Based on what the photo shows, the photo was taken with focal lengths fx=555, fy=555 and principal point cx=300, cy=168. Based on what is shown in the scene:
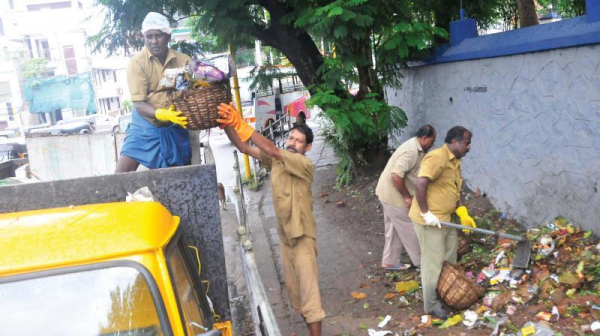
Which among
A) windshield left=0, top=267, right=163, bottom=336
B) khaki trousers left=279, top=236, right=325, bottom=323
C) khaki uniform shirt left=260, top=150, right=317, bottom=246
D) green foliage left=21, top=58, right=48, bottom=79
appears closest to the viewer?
windshield left=0, top=267, right=163, bottom=336

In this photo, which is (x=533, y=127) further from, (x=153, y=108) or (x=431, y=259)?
(x=153, y=108)

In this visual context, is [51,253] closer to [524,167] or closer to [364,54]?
[524,167]

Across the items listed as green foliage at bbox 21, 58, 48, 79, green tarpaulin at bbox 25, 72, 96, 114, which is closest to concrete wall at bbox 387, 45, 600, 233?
green tarpaulin at bbox 25, 72, 96, 114

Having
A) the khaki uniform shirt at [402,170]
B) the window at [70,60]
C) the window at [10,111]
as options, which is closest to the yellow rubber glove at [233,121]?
the khaki uniform shirt at [402,170]

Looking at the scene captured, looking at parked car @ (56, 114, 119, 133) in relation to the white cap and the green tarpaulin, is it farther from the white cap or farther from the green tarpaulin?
the white cap

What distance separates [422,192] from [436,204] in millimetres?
234

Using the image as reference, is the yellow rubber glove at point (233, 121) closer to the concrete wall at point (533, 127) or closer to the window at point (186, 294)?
the window at point (186, 294)

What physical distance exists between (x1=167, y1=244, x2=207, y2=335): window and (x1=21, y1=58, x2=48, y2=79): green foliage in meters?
39.0

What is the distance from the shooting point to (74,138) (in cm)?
599

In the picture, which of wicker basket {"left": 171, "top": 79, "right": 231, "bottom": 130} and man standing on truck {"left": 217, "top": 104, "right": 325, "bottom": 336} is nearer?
wicker basket {"left": 171, "top": 79, "right": 231, "bottom": 130}

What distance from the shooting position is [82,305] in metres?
2.17

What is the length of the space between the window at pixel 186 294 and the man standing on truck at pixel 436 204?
8.54 ft

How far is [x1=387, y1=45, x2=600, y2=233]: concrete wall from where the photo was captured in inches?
198

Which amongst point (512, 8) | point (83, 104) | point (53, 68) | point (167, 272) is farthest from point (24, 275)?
point (53, 68)
